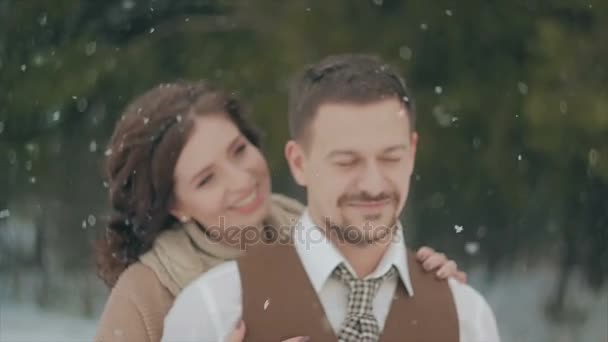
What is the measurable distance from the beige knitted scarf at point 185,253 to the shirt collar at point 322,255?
107 mm

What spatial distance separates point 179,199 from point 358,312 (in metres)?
0.32

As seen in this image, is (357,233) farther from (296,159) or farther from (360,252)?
(296,159)

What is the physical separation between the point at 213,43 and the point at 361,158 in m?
0.54

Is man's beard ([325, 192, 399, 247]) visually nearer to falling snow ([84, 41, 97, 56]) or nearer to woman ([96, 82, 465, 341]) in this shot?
woman ([96, 82, 465, 341])

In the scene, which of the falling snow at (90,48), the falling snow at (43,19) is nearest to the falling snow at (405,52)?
the falling snow at (90,48)

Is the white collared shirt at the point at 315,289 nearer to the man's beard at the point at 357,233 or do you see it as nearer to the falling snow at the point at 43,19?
the man's beard at the point at 357,233

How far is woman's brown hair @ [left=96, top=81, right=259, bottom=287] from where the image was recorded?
1441 millimetres

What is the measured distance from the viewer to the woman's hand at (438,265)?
55.9 inches

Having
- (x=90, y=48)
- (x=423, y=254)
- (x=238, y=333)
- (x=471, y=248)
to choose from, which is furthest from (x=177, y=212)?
(x=471, y=248)

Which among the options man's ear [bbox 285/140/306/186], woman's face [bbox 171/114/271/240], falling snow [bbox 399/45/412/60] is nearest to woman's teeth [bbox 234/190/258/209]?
woman's face [bbox 171/114/271/240]

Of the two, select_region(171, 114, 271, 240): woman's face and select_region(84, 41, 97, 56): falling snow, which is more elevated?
select_region(84, 41, 97, 56): falling snow

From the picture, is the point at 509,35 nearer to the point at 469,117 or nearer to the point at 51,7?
the point at 469,117

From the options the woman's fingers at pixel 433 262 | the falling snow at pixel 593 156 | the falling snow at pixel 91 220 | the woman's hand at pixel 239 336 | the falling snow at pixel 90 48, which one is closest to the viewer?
the woman's hand at pixel 239 336

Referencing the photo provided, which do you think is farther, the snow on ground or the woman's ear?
the snow on ground
